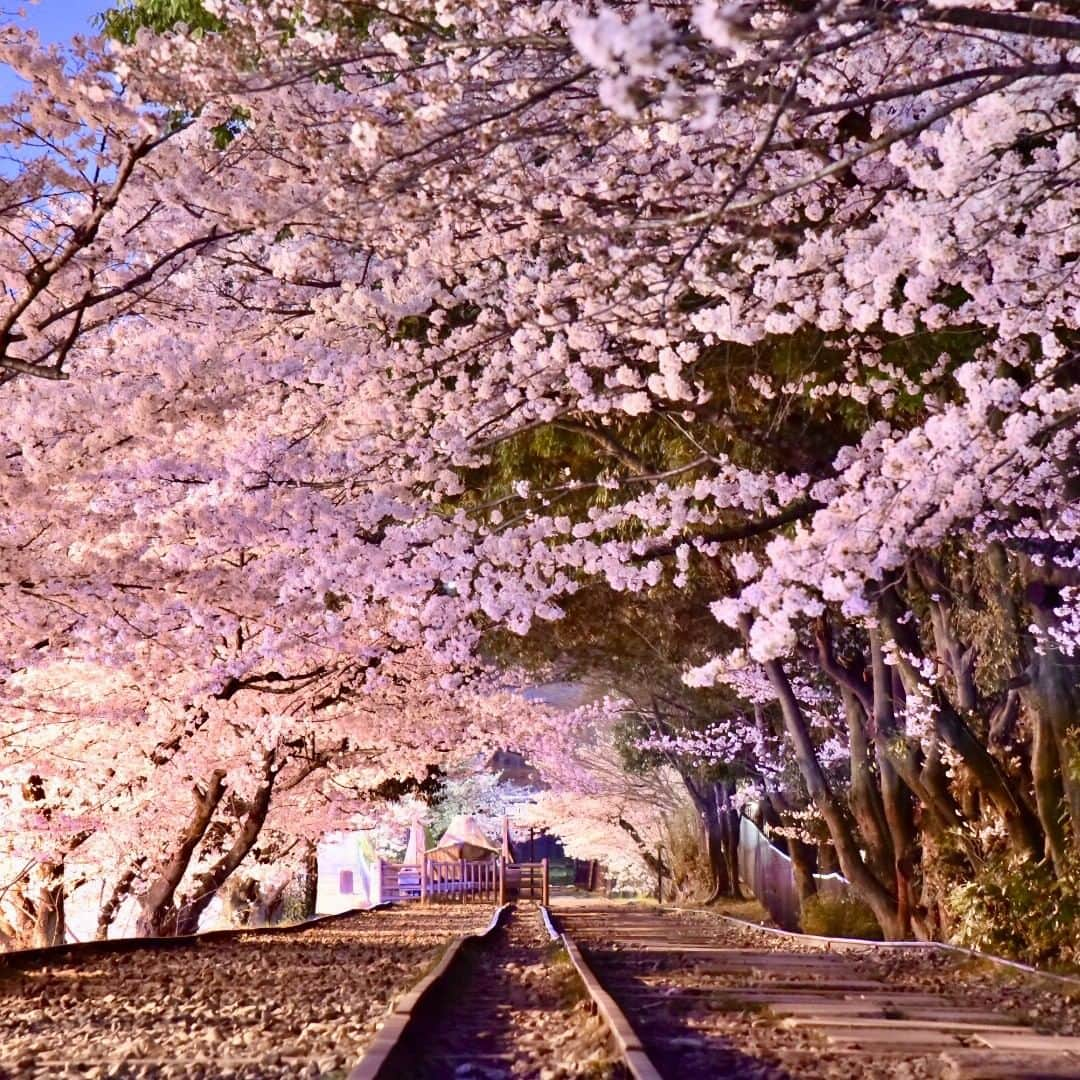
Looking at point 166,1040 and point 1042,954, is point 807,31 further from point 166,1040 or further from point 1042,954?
point 1042,954

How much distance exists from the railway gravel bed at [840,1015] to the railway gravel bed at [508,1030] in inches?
12.7

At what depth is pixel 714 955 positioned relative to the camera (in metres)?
14.4

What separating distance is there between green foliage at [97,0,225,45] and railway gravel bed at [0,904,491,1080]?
759 centimetres

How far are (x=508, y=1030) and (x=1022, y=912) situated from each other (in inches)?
228

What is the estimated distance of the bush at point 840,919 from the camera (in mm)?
19297

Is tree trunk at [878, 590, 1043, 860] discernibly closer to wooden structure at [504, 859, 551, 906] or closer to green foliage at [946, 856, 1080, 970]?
green foliage at [946, 856, 1080, 970]

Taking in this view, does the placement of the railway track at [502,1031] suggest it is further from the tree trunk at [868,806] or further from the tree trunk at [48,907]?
the tree trunk at [48,907]

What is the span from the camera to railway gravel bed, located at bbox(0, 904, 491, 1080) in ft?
23.6

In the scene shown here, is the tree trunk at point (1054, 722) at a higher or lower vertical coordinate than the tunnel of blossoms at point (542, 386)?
lower

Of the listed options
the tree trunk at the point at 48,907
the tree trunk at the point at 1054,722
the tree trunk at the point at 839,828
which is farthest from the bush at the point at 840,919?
the tree trunk at the point at 48,907

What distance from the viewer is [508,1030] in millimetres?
9023

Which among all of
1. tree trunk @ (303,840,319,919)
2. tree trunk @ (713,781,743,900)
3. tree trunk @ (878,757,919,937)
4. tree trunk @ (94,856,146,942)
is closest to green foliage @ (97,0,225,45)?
tree trunk @ (878,757,919,937)

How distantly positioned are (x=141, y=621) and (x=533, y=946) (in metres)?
8.36

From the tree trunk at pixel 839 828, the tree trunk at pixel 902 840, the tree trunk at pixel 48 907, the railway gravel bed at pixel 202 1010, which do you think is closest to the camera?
the railway gravel bed at pixel 202 1010
